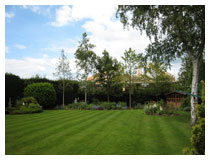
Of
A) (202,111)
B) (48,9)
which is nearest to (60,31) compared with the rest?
(48,9)

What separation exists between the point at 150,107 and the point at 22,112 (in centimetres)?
980

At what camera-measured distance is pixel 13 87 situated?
1474 cm

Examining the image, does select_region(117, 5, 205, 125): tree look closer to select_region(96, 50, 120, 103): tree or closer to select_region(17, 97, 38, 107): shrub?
select_region(96, 50, 120, 103): tree

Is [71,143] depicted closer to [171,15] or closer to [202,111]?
[202,111]

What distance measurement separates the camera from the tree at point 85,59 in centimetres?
1794

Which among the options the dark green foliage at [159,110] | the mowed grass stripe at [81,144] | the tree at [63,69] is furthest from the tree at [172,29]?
the tree at [63,69]

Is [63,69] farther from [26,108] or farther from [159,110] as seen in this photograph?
[159,110]

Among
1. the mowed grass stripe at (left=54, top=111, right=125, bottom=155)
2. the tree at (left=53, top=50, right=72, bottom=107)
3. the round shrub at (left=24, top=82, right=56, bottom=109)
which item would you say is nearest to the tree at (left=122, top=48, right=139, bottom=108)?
the tree at (left=53, top=50, right=72, bottom=107)

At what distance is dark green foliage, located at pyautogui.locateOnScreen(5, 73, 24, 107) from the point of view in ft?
46.3

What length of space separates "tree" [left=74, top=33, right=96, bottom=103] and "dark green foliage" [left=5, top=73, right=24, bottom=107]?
6430 mm

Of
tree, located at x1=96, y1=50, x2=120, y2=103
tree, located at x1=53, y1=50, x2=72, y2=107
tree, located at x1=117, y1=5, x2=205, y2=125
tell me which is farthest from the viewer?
tree, located at x1=96, y1=50, x2=120, y2=103

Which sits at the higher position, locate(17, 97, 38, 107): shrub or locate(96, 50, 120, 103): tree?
locate(96, 50, 120, 103): tree

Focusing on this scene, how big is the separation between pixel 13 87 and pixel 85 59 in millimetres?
7884

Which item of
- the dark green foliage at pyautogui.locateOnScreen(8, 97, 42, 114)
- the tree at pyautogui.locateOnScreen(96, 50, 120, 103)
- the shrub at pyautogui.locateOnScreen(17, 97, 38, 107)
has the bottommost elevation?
the dark green foliage at pyautogui.locateOnScreen(8, 97, 42, 114)
